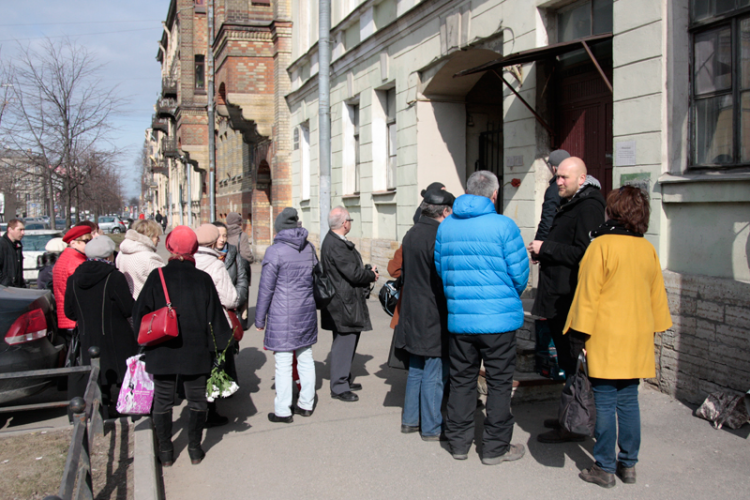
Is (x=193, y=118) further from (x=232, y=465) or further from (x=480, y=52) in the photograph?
(x=232, y=465)

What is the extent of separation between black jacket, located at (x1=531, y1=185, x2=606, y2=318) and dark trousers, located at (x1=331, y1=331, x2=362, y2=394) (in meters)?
1.93

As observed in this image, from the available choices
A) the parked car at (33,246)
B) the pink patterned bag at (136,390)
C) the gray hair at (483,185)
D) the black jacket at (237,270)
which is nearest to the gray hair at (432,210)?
the gray hair at (483,185)

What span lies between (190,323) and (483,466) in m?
2.23

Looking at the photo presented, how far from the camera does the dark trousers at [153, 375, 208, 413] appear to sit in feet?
14.1

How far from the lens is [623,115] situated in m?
5.96

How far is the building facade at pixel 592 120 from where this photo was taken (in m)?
5.15

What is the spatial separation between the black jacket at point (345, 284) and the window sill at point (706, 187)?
2.76 meters

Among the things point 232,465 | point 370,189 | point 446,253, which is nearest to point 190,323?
point 232,465

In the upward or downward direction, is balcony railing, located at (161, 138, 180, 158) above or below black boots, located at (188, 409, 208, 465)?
above

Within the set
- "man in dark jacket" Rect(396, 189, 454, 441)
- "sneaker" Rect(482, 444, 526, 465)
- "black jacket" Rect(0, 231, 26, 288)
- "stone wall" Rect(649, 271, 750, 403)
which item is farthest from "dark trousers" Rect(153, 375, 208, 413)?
"black jacket" Rect(0, 231, 26, 288)

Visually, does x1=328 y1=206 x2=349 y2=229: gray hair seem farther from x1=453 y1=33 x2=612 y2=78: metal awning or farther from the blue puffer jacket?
x1=453 y1=33 x2=612 y2=78: metal awning

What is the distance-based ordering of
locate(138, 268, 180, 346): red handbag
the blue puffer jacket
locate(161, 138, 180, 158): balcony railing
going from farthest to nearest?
locate(161, 138, 180, 158): balcony railing → locate(138, 268, 180, 346): red handbag → the blue puffer jacket

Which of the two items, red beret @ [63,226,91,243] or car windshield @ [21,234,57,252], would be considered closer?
red beret @ [63,226,91,243]

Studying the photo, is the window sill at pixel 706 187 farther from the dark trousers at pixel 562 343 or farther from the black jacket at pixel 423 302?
the black jacket at pixel 423 302
